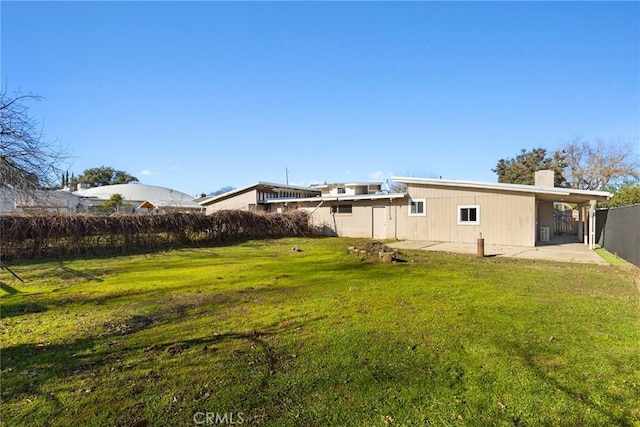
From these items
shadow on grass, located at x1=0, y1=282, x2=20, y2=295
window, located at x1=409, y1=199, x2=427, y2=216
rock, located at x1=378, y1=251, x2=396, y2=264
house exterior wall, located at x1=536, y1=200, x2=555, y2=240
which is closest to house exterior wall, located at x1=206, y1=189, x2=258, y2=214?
window, located at x1=409, y1=199, x2=427, y2=216

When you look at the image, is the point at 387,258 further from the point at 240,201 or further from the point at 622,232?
the point at 240,201

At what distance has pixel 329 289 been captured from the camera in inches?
262

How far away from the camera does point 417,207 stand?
58.0 ft

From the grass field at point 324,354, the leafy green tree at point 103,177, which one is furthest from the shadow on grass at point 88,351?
the leafy green tree at point 103,177

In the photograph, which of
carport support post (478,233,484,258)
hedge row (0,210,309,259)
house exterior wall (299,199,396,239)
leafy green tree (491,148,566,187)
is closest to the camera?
carport support post (478,233,484,258)

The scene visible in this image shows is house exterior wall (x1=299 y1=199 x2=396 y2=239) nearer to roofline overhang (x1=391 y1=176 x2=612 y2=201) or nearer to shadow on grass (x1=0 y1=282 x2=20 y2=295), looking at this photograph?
roofline overhang (x1=391 y1=176 x2=612 y2=201)

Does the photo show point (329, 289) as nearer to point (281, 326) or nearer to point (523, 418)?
point (281, 326)

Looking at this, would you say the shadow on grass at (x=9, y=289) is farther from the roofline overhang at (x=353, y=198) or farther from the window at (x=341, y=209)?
the window at (x=341, y=209)

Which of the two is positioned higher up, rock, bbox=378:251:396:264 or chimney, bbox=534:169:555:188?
chimney, bbox=534:169:555:188

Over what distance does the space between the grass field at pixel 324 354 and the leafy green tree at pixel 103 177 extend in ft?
191

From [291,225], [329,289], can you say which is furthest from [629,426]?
[291,225]

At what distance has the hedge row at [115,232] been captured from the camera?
38.7 ft

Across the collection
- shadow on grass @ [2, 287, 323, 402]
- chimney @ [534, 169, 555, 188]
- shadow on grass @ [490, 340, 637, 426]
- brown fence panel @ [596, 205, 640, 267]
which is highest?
chimney @ [534, 169, 555, 188]

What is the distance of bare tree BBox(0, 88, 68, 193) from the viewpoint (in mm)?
6582
